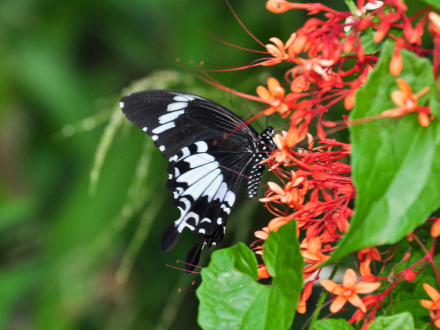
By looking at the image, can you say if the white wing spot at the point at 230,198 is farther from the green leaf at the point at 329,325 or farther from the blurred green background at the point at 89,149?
the green leaf at the point at 329,325

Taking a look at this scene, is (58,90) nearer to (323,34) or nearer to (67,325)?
(67,325)

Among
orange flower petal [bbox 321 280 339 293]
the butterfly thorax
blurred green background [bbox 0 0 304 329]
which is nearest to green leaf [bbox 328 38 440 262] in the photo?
orange flower petal [bbox 321 280 339 293]

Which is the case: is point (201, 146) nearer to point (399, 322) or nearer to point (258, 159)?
point (258, 159)

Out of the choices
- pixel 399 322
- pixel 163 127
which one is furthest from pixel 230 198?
pixel 399 322

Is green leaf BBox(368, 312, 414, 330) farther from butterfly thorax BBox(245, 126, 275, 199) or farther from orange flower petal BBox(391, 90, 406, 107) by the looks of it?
butterfly thorax BBox(245, 126, 275, 199)

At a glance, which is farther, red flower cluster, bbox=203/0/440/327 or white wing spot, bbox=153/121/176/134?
white wing spot, bbox=153/121/176/134

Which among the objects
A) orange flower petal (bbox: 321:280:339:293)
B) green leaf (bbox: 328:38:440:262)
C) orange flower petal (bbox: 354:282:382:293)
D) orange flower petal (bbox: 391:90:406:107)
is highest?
orange flower petal (bbox: 391:90:406:107)
